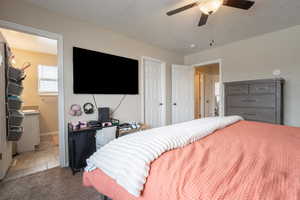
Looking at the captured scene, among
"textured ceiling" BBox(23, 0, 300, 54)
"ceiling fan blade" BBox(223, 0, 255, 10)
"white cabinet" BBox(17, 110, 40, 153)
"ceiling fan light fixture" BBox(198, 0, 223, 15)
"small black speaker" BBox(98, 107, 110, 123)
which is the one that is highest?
"textured ceiling" BBox(23, 0, 300, 54)

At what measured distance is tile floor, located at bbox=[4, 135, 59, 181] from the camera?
81.0 inches

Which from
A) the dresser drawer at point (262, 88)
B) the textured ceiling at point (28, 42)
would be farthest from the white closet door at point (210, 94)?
the textured ceiling at point (28, 42)

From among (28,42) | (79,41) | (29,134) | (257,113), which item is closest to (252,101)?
(257,113)

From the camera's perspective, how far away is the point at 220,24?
2.62m

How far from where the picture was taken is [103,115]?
8.47 ft

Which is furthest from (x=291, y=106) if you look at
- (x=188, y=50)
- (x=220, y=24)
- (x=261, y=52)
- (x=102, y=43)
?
(x=102, y=43)

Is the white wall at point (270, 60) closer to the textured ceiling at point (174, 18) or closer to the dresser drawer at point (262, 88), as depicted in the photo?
the textured ceiling at point (174, 18)

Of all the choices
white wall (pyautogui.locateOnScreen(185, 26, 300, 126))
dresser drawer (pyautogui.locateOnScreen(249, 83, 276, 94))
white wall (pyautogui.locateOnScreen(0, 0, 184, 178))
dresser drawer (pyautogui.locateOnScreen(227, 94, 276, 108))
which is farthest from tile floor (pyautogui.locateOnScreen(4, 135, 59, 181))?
white wall (pyautogui.locateOnScreen(185, 26, 300, 126))

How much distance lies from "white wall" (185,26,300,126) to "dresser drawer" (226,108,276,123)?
0.56 m

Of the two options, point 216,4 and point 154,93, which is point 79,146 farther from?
point 216,4

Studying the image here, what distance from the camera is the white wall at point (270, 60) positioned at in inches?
108

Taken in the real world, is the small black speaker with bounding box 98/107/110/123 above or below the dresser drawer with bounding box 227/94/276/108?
below

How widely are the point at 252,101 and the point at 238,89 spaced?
351mm

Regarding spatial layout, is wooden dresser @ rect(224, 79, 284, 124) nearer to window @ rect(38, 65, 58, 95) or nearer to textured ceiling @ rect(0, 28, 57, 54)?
textured ceiling @ rect(0, 28, 57, 54)
